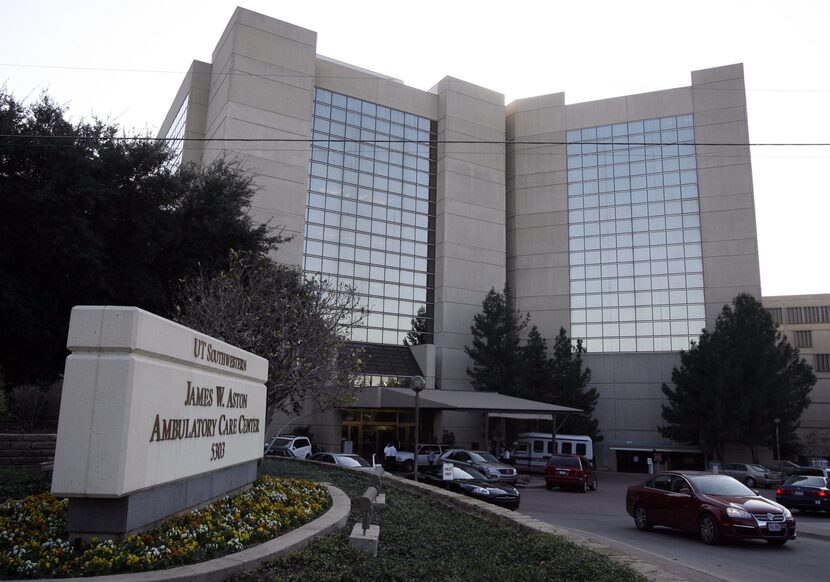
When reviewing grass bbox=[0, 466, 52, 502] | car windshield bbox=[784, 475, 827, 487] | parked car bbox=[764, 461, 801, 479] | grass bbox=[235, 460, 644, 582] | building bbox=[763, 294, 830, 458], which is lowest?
parked car bbox=[764, 461, 801, 479]

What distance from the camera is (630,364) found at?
49438 mm

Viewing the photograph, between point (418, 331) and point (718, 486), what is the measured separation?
34.9 metres

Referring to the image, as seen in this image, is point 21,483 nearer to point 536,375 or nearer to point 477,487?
point 477,487

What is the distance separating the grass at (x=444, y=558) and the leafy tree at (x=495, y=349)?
3498cm

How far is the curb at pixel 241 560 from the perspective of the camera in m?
5.65

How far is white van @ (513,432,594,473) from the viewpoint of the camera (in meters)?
38.8

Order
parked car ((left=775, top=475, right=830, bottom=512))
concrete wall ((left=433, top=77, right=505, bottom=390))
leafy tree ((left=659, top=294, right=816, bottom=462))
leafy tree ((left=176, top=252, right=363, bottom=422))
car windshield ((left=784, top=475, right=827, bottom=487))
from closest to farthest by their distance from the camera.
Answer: leafy tree ((left=176, top=252, right=363, bottom=422)) → parked car ((left=775, top=475, right=830, bottom=512)) → car windshield ((left=784, top=475, right=827, bottom=487)) → leafy tree ((left=659, top=294, right=816, bottom=462)) → concrete wall ((left=433, top=77, right=505, bottom=390))

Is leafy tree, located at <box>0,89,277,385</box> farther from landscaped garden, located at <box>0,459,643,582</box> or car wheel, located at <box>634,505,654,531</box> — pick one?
car wheel, located at <box>634,505,654,531</box>

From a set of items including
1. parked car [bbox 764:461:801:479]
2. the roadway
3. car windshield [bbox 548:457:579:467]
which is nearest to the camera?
the roadway

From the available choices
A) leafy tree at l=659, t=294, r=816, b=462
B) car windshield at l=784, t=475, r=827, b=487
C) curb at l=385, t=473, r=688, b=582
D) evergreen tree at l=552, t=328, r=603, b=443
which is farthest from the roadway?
evergreen tree at l=552, t=328, r=603, b=443

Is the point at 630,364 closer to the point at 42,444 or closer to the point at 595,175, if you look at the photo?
the point at 595,175

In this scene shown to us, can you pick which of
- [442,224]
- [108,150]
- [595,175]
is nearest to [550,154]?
[595,175]

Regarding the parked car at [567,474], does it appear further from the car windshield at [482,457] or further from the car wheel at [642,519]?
the car wheel at [642,519]

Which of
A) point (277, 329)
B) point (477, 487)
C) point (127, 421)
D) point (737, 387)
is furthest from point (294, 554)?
point (737, 387)
